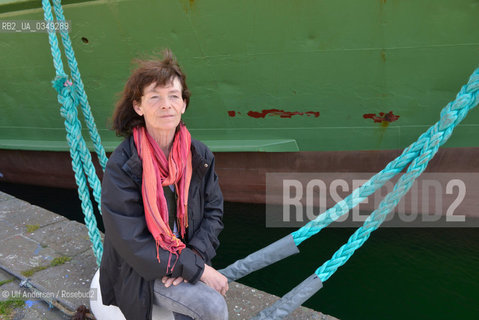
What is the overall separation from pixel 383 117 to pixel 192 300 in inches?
113

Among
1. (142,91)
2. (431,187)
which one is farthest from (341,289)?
(142,91)

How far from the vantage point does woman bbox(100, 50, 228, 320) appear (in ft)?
4.62

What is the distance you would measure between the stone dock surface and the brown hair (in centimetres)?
127

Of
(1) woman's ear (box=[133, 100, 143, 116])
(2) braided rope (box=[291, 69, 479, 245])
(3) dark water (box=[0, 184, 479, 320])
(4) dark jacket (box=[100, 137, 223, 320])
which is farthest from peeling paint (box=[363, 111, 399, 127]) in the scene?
(1) woman's ear (box=[133, 100, 143, 116])

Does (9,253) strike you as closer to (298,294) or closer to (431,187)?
(298,294)

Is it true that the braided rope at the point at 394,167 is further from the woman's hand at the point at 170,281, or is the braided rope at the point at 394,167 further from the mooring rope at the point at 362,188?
the woman's hand at the point at 170,281

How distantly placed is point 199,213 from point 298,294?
57cm

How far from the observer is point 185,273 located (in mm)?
1466

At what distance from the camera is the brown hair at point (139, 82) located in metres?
1.48

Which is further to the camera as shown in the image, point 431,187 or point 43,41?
point 43,41

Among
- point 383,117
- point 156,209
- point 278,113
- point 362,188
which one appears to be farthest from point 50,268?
point 383,117

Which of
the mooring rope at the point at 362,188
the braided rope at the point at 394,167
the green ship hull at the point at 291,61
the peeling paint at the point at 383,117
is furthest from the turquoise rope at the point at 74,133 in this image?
the peeling paint at the point at 383,117

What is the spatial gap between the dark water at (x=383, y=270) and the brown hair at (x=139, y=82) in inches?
97.7

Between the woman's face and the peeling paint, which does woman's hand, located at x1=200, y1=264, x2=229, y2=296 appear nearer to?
the woman's face
